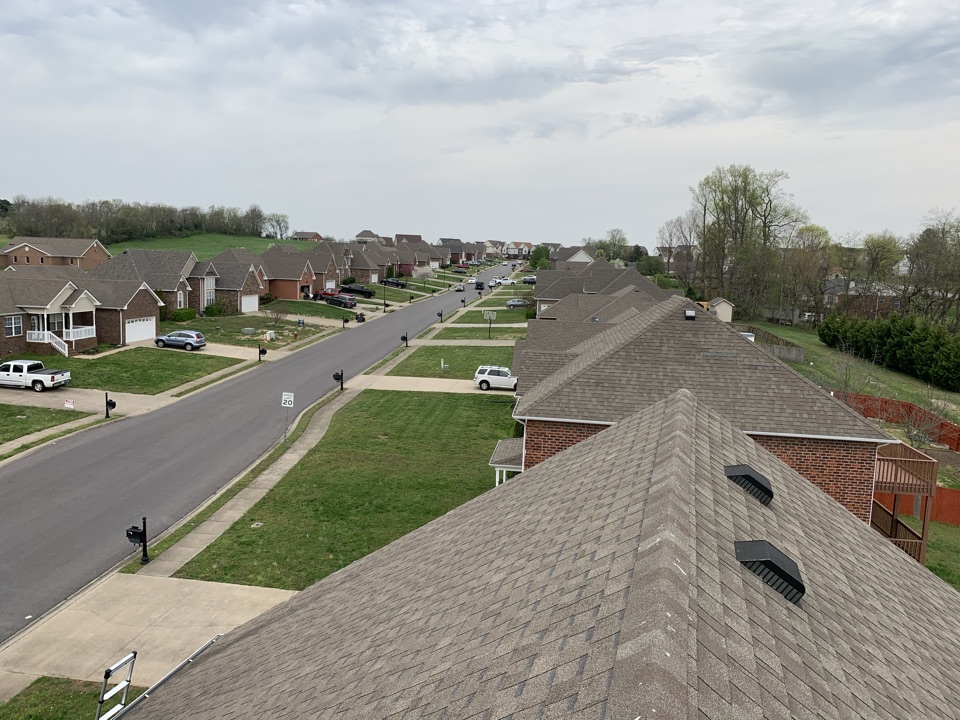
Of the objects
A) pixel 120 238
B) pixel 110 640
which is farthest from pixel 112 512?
pixel 120 238

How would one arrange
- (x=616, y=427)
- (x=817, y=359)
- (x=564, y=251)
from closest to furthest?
1. (x=616, y=427)
2. (x=817, y=359)
3. (x=564, y=251)

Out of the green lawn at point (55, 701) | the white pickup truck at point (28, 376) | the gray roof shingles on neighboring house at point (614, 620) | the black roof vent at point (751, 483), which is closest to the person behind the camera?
the gray roof shingles on neighboring house at point (614, 620)

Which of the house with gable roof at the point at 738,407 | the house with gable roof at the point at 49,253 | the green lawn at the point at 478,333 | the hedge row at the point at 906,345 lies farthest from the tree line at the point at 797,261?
the house with gable roof at the point at 49,253

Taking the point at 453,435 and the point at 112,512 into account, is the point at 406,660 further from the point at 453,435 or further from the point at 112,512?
the point at 453,435

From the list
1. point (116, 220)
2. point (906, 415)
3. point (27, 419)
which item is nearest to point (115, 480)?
point (27, 419)

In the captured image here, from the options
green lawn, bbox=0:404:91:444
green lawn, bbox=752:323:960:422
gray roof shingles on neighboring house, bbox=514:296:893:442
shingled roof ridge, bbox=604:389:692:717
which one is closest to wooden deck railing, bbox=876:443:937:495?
gray roof shingles on neighboring house, bbox=514:296:893:442

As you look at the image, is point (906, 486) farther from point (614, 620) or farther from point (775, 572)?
point (614, 620)

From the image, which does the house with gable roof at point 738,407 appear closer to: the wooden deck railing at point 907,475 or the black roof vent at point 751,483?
the wooden deck railing at point 907,475
